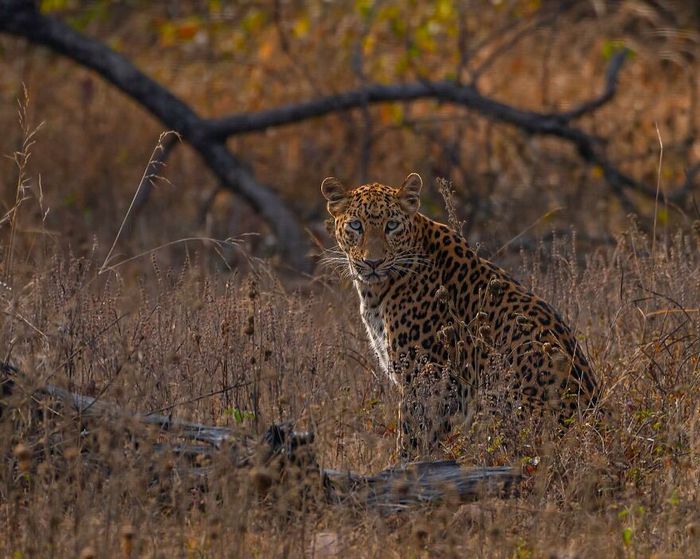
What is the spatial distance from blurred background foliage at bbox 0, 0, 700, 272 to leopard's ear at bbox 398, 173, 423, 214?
3871mm

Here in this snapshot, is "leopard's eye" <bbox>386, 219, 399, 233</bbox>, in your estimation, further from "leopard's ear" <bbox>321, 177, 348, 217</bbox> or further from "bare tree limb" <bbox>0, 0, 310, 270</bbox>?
"bare tree limb" <bbox>0, 0, 310, 270</bbox>

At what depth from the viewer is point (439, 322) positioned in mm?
6445

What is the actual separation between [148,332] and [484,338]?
1540mm

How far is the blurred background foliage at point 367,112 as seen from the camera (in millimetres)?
11938

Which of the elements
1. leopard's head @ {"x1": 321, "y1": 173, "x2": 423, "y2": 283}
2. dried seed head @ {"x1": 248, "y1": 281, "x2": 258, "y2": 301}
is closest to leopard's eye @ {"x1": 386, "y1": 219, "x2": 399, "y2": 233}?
leopard's head @ {"x1": 321, "y1": 173, "x2": 423, "y2": 283}

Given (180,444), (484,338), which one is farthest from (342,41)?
(180,444)

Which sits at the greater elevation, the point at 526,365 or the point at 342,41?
the point at 342,41

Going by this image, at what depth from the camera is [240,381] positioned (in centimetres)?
595

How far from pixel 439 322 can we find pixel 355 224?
2.33 ft

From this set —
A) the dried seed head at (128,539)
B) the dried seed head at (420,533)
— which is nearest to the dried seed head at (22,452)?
the dried seed head at (128,539)

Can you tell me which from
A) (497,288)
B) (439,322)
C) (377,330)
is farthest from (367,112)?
(497,288)

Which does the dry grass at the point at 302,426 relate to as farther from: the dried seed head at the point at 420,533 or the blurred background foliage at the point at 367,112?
the blurred background foliage at the point at 367,112

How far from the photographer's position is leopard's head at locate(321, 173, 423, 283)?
21.7 feet

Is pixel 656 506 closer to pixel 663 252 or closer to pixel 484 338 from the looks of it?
pixel 484 338
